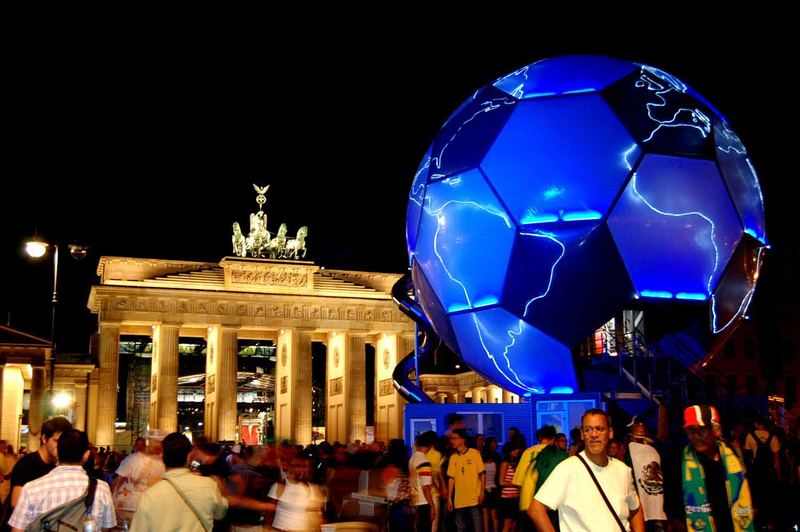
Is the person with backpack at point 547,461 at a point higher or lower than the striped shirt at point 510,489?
higher

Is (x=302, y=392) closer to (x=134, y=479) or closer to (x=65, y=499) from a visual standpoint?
(x=134, y=479)

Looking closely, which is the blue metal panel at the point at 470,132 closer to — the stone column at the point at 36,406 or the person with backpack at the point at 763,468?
the person with backpack at the point at 763,468

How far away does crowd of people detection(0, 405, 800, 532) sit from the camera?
5.26 meters

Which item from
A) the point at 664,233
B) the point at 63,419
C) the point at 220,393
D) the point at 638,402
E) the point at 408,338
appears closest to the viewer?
the point at 63,419

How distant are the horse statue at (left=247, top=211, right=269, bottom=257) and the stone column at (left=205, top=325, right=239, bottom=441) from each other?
216 inches

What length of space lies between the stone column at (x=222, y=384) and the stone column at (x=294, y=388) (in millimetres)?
3237

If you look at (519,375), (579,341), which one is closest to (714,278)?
(579,341)

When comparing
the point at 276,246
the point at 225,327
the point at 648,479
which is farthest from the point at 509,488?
the point at 276,246

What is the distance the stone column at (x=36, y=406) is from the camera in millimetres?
42819

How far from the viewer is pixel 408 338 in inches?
2311

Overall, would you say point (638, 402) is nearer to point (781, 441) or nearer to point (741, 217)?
point (781, 441)

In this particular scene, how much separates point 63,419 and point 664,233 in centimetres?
762

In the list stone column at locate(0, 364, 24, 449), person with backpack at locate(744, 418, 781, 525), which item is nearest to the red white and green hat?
person with backpack at locate(744, 418, 781, 525)

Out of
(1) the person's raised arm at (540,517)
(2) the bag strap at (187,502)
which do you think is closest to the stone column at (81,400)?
(2) the bag strap at (187,502)
